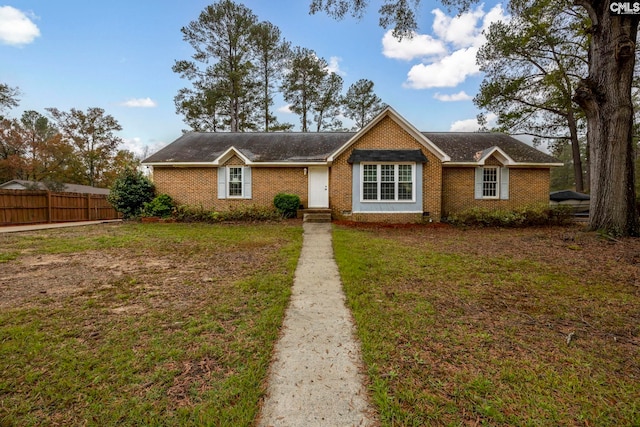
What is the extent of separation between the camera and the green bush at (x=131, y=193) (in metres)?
15.0

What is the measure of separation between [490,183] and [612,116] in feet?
20.6

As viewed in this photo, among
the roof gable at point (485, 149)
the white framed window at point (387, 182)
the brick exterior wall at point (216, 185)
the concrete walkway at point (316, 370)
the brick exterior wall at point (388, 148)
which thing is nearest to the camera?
the concrete walkway at point (316, 370)

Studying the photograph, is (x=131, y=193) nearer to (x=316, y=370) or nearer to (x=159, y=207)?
(x=159, y=207)

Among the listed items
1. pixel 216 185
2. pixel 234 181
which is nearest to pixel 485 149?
pixel 234 181

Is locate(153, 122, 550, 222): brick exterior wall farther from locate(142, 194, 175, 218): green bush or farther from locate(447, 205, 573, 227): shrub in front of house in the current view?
locate(447, 205, 573, 227): shrub in front of house

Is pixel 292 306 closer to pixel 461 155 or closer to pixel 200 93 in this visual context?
pixel 461 155

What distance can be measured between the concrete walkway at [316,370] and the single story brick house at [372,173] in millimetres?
9688

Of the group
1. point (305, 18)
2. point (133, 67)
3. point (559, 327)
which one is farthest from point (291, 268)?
point (133, 67)

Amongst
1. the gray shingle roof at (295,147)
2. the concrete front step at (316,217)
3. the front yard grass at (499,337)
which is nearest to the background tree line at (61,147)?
the gray shingle roof at (295,147)

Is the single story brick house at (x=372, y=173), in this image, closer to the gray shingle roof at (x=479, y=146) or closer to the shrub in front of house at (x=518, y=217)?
the gray shingle roof at (x=479, y=146)

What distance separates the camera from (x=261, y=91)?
1020 inches

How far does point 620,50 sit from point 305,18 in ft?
34.9

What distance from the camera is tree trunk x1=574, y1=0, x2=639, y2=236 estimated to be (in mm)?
8930

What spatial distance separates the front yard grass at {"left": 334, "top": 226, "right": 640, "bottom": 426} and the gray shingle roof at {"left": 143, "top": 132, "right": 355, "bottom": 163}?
33.1 ft
